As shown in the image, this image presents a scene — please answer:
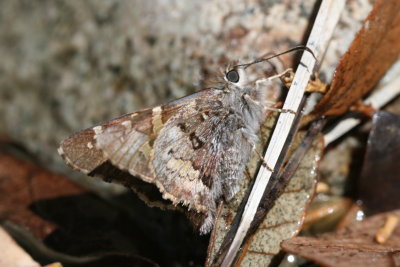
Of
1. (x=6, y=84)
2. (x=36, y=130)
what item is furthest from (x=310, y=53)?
(x=6, y=84)

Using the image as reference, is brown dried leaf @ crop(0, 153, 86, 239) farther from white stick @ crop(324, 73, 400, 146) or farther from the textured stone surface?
white stick @ crop(324, 73, 400, 146)

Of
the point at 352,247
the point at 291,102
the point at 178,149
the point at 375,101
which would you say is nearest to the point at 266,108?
the point at 291,102

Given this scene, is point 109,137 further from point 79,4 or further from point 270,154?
point 79,4

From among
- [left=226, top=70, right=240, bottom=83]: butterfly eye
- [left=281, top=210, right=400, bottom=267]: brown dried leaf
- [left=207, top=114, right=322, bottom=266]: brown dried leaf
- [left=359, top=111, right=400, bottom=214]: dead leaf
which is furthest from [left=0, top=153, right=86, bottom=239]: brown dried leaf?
[left=359, top=111, right=400, bottom=214]: dead leaf

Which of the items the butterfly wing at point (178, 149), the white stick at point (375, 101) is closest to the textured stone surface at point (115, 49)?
the white stick at point (375, 101)

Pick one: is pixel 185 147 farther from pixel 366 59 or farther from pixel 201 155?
pixel 366 59

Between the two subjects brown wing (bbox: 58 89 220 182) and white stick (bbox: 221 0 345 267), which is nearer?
white stick (bbox: 221 0 345 267)
